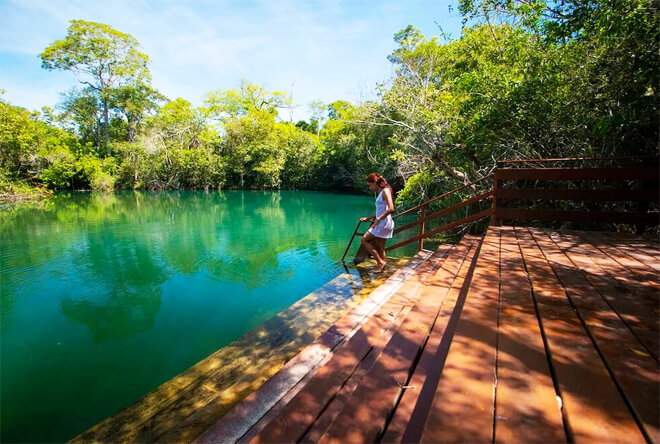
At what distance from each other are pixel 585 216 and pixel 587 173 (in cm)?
74

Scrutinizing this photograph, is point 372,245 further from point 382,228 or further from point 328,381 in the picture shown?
point 328,381

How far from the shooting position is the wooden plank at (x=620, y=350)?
121 cm

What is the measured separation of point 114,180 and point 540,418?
4156cm

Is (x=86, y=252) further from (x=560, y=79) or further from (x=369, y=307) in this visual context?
(x=560, y=79)

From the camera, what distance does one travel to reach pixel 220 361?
135 inches

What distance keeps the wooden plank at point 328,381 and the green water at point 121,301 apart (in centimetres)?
292

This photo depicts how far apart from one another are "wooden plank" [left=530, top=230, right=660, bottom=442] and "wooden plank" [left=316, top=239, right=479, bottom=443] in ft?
3.06

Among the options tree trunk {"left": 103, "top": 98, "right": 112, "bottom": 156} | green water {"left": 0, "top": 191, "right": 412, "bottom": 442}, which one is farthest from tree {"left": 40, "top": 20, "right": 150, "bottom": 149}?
green water {"left": 0, "top": 191, "right": 412, "bottom": 442}

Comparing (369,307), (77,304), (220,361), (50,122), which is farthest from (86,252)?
(50,122)

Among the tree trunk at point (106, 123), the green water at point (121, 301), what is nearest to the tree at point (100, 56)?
the tree trunk at point (106, 123)

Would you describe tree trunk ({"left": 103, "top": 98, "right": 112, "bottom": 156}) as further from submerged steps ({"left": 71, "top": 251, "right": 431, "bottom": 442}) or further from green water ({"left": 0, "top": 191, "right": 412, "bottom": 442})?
submerged steps ({"left": 71, "top": 251, "right": 431, "bottom": 442})

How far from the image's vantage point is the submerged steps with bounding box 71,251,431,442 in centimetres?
254

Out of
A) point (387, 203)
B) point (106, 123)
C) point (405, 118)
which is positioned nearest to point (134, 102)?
point (106, 123)

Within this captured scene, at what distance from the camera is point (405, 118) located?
39.0 feet
